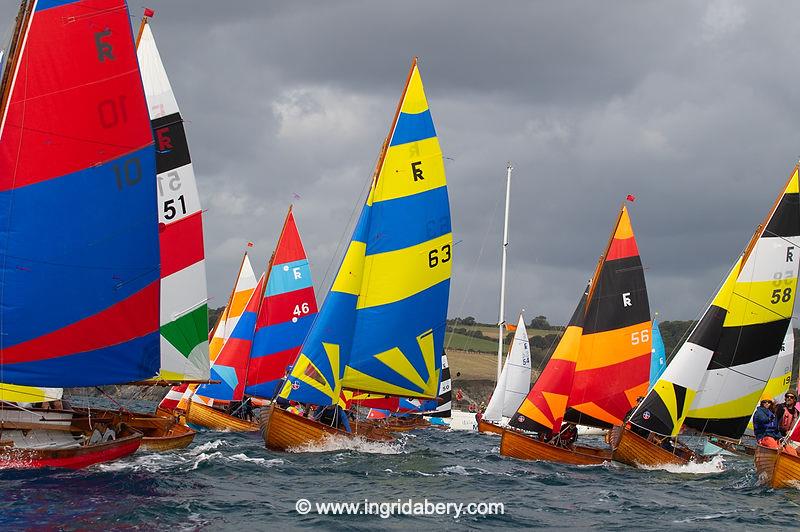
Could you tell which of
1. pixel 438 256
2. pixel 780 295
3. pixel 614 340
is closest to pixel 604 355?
pixel 614 340

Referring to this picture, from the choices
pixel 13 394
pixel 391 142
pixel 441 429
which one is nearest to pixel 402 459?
pixel 391 142

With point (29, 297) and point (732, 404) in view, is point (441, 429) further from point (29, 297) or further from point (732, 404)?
point (29, 297)

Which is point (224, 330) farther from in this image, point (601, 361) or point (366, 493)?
point (366, 493)

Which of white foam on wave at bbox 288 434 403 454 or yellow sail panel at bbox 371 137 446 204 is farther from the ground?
yellow sail panel at bbox 371 137 446 204

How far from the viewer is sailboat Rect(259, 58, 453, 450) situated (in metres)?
29.3

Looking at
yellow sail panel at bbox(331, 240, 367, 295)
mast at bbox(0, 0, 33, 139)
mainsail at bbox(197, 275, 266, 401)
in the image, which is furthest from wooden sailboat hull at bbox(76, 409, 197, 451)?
mainsail at bbox(197, 275, 266, 401)

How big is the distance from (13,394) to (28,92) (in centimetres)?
646

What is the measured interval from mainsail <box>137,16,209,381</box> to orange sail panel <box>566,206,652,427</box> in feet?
41.9

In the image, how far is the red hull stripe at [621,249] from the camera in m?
33.5

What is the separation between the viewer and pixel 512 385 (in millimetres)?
53219

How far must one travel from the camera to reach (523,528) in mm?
16938

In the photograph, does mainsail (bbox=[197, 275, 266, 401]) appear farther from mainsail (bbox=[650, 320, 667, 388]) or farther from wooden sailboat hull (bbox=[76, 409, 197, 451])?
mainsail (bbox=[650, 320, 667, 388])

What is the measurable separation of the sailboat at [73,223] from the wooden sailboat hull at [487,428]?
31.8 m

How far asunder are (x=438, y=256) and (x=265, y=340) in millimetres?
10846
